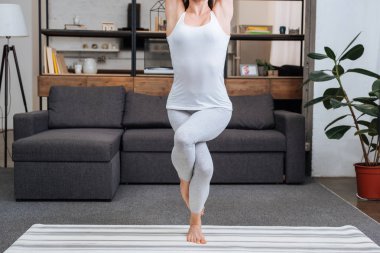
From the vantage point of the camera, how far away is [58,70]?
5281 millimetres

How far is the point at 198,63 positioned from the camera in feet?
7.79

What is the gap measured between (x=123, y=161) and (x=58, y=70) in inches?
58.0

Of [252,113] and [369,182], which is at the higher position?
[252,113]

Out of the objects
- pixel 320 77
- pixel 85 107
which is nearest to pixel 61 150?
pixel 85 107

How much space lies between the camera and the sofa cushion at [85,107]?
183 inches

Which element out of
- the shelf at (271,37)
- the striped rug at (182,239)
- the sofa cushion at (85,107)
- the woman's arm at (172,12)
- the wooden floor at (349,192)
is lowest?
the wooden floor at (349,192)

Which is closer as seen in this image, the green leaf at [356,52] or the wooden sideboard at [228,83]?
the green leaf at [356,52]

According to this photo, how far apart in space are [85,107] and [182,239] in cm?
238

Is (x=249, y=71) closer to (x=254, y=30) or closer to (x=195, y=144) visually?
(x=254, y=30)

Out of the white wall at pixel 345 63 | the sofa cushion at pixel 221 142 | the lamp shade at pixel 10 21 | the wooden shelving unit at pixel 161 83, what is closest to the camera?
the sofa cushion at pixel 221 142

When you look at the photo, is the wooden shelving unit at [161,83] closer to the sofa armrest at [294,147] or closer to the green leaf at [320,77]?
the sofa armrest at [294,147]

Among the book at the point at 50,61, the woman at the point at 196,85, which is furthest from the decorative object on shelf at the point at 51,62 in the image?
the woman at the point at 196,85

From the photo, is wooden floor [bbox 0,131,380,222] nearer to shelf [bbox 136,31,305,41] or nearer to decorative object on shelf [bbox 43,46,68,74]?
decorative object on shelf [bbox 43,46,68,74]

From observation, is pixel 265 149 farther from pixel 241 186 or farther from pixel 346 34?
pixel 346 34
